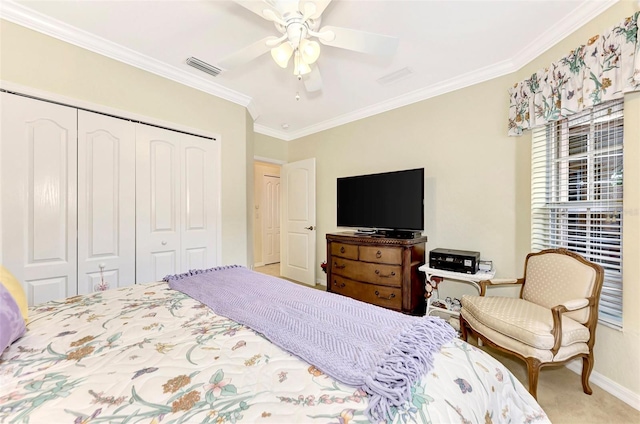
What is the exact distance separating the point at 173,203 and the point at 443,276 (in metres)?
2.75

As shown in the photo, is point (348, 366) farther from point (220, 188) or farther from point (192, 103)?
point (192, 103)

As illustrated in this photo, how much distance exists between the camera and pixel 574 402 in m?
1.61

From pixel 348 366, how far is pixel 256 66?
8.46 feet

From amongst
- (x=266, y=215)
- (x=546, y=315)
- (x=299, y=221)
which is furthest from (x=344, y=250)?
(x=266, y=215)

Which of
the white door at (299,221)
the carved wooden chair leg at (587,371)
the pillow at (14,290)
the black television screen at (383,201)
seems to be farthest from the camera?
the white door at (299,221)

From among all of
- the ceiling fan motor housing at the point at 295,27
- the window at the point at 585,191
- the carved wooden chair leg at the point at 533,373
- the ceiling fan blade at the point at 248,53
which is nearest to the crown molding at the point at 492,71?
the window at the point at 585,191

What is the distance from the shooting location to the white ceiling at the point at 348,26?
5.79 ft

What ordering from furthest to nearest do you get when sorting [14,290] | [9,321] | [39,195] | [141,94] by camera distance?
[141,94] < [39,195] < [14,290] < [9,321]

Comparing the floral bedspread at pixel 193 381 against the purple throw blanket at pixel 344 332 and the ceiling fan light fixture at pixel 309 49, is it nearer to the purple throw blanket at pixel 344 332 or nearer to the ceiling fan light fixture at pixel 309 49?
the purple throw blanket at pixel 344 332

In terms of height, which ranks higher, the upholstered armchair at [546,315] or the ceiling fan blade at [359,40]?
the ceiling fan blade at [359,40]

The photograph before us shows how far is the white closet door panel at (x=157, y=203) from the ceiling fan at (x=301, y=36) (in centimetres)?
124

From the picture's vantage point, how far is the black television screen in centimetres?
277

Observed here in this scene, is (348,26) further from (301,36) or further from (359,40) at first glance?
(301,36)

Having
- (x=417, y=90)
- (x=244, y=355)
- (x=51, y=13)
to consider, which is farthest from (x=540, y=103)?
(x=51, y=13)
